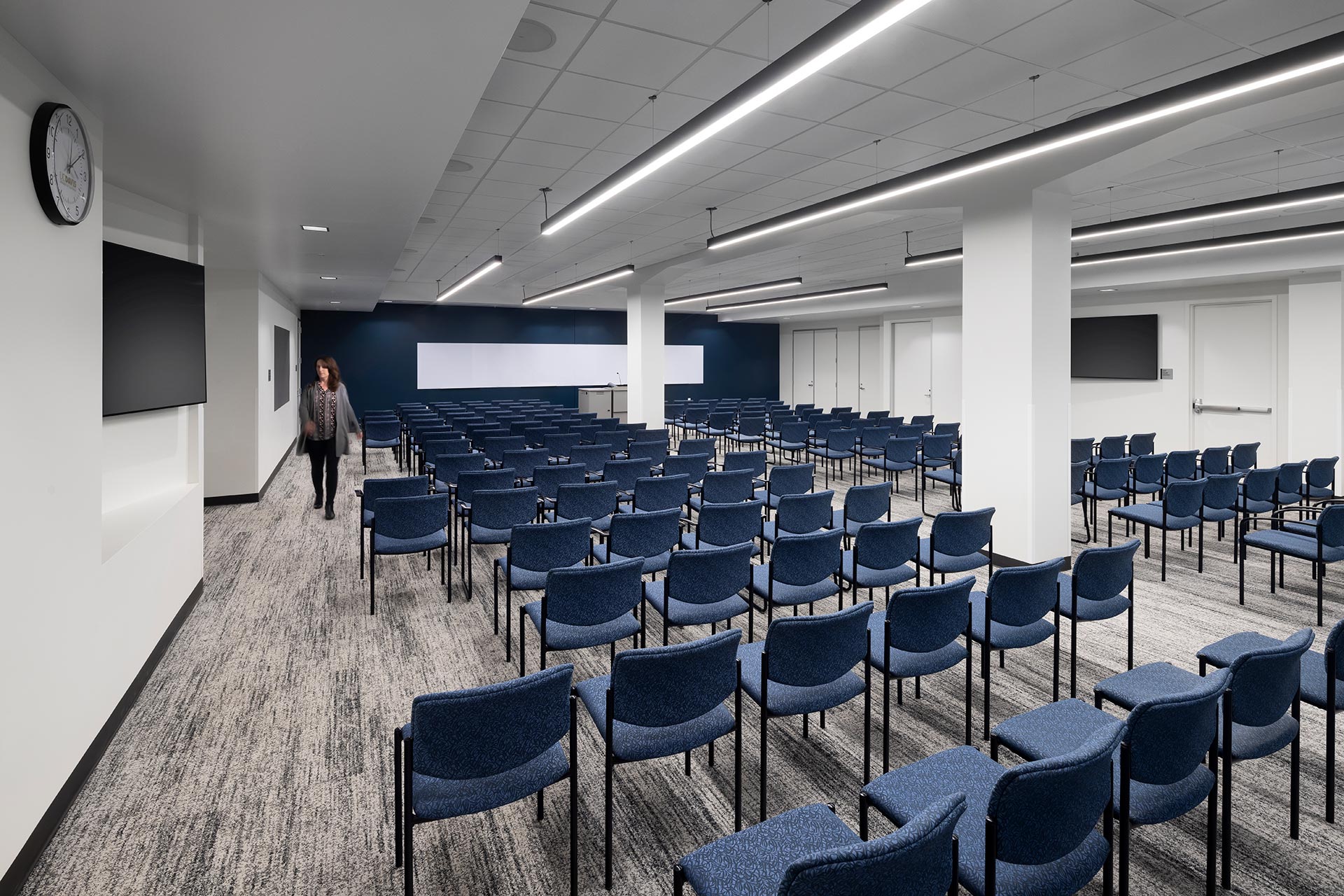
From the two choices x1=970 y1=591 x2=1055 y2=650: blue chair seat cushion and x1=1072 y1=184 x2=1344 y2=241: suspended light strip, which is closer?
x1=970 y1=591 x2=1055 y2=650: blue chair seat cushion

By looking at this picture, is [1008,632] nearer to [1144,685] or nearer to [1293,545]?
[1144,685]

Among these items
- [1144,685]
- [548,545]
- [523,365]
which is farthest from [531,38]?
[523,365]

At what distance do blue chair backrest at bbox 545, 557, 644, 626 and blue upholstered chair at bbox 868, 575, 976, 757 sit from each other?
1.16m

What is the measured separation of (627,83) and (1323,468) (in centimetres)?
724

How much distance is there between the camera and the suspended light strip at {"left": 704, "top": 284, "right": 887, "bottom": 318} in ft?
46.2

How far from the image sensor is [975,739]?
10.9ft

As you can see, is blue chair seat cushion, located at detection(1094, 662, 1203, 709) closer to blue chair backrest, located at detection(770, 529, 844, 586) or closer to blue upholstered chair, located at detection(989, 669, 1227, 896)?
blue upholstered chair, located at detection(989, 669, 1227, 896)

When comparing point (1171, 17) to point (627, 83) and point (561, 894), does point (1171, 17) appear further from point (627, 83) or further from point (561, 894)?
point (561, 894)

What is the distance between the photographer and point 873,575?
4375 mm

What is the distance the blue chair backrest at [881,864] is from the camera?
4.47 ft

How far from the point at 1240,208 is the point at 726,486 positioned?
16.2ft

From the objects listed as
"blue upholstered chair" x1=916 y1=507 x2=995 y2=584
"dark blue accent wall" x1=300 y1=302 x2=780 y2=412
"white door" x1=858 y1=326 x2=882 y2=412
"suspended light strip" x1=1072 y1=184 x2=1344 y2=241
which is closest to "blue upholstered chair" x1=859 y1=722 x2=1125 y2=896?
"blue upholstered chair" x1=916 y1=507 x2=995 y2=584

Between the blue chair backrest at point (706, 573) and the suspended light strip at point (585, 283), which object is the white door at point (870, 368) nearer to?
the suspended light strip at point (585, 283)

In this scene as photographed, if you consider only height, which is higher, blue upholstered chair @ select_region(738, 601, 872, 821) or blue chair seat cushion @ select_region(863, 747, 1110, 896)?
blue upholstered chair @ select_region(738, 601, 872, 821)
